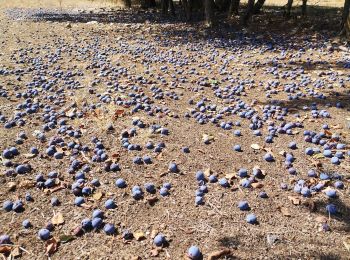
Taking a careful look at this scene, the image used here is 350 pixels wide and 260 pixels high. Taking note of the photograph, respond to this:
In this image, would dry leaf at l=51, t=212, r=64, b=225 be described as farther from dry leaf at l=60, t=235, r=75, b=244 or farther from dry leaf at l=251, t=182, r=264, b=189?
dry leaf at l=251, t=182, r=264, b=189

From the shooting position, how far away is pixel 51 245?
3.08 metres

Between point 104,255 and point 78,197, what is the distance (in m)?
0.84

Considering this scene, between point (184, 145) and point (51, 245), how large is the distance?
2.33 meters

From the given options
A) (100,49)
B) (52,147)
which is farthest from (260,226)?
(100,49)

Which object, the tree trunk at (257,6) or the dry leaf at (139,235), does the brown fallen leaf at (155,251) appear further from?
the tree trunk at (257,6)

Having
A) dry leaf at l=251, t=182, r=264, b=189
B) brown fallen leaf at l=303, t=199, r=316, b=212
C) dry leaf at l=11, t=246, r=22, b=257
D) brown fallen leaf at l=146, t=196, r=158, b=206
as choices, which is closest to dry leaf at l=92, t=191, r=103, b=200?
brown fallen leaf at l=146, t=196, r=158, b=206

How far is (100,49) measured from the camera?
11.5 meters

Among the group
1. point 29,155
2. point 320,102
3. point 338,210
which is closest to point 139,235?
point 338,210

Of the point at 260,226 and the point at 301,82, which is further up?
the point at 301,82

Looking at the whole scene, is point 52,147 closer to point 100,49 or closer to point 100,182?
point 100,182

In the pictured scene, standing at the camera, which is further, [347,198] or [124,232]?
[347,198]

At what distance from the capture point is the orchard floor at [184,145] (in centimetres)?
319

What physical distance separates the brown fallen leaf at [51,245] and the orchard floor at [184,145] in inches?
1.4

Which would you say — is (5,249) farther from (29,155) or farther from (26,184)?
(29,155)
